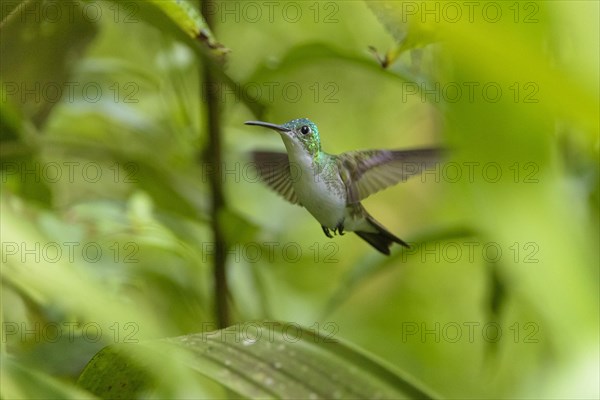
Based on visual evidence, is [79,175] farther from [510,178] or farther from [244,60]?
[510,178]

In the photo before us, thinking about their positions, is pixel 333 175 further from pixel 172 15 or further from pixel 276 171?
pixel 172 15

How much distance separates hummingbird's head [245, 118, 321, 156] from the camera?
3.74 ft

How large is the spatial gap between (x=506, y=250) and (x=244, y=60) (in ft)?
6.67

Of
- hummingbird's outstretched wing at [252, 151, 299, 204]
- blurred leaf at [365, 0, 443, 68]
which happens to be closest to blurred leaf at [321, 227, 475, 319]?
hummingbird's outstretched wing at [252, 151, 299, 204]

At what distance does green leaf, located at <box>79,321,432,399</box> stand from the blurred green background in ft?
0.11

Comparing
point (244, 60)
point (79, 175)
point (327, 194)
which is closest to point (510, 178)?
point (327, 194)

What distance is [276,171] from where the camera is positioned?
49.2 inches

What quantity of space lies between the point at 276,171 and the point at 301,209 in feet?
1.30

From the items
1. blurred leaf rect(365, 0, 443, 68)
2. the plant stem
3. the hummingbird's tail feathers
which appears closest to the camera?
blurred leaf rect(365, 0, 443, 68)

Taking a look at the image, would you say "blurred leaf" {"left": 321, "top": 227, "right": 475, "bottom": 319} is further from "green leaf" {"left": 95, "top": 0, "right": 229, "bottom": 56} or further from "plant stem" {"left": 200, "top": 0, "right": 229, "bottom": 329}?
"green leaf" {"left": 95, "top": 0, "right": 229, "bottom": 56}

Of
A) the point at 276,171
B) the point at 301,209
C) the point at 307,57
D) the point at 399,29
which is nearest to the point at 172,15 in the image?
the point at 399,29

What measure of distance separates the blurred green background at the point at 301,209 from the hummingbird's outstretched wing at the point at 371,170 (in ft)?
0.33

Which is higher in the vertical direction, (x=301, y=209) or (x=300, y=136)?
(x=300, y=136)

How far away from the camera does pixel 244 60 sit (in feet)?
7.98
